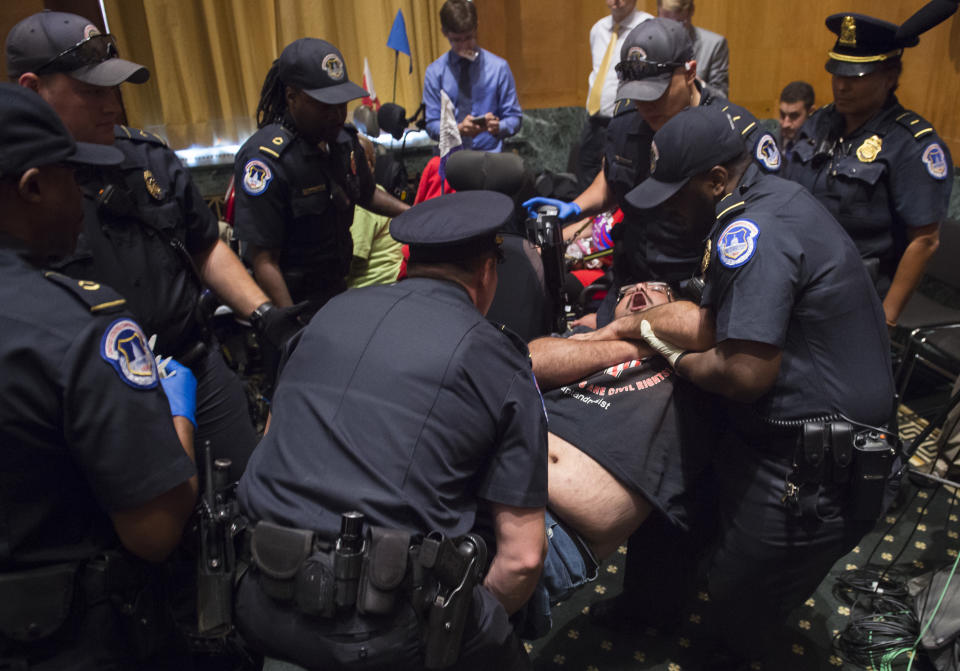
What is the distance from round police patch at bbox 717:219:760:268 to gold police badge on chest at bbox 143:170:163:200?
5.05 feet

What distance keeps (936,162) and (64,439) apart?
8.99 feet

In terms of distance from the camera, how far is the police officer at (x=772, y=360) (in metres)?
1.68

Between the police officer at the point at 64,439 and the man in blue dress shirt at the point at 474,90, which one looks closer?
the police officer at the point at 64,439

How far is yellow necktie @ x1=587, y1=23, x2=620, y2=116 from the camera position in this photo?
15.5 feet

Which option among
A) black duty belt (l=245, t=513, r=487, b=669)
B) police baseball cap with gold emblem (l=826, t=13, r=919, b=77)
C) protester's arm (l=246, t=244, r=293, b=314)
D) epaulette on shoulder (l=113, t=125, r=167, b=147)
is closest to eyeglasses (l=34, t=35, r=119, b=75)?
epaulette on shoulder (l=113, t=125, r=167, b=147)

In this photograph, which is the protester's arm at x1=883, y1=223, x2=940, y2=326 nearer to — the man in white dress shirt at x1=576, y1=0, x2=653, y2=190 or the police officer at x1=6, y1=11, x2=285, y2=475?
the police officer at x1=6, y1=11, x2=285, y2=475

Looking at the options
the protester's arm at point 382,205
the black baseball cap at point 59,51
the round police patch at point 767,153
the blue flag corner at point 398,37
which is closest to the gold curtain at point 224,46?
the blue flag corner at point 398,37

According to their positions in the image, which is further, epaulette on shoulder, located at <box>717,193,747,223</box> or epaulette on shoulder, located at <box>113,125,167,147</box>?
epaulette on shoulder, located at <box>113,125,167,147</box>

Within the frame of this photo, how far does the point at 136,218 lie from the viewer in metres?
2.05

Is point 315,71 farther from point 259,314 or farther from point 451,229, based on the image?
point 451,229

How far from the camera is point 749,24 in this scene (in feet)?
16.7

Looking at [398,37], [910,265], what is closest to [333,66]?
[910,265]

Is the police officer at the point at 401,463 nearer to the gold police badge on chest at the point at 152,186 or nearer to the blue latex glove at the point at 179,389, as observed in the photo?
the blue latex glove at the point at 179,389

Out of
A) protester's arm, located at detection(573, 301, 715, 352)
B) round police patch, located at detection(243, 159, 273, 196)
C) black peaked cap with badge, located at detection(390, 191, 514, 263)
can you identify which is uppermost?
black peaked cap with badge, located at detection(390, 191, 514, 263)
